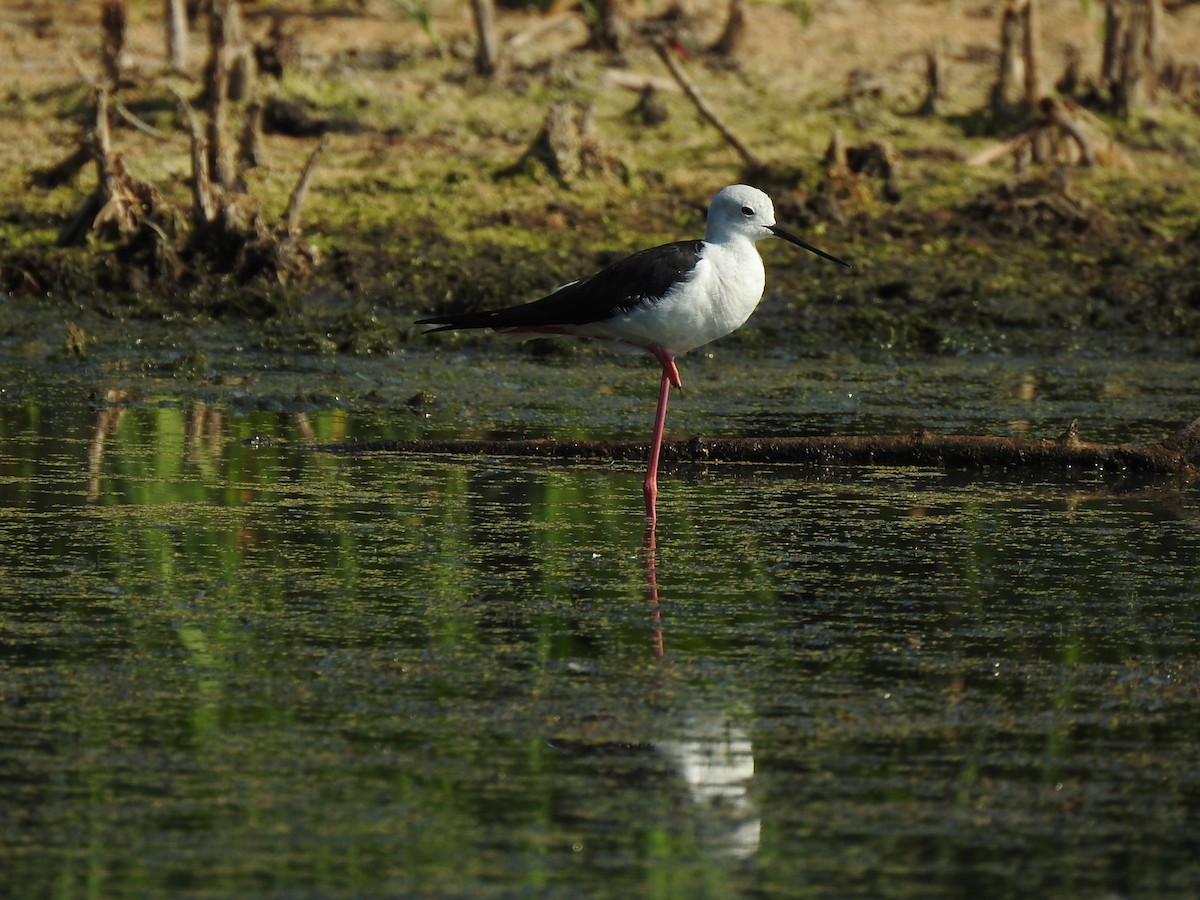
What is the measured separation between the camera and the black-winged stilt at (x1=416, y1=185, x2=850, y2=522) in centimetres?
796

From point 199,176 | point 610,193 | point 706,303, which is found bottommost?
point 706,303

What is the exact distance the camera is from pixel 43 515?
280 inches

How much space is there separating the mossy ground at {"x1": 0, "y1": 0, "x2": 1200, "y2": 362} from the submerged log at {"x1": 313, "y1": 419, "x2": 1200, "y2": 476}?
2996mm

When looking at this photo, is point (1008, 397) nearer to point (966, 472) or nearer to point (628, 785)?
point (966, 472)

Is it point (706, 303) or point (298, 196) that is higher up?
point (298, 196)

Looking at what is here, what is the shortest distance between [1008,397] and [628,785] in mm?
6256

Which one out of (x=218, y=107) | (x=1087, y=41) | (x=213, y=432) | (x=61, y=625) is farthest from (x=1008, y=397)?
(x=1087, y=41)

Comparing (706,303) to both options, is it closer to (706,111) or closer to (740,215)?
(740,215)

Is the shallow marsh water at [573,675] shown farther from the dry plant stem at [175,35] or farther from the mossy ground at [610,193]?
the dry plant stem at [175,35]

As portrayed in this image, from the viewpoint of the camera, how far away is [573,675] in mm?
5293

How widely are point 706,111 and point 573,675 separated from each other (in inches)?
353

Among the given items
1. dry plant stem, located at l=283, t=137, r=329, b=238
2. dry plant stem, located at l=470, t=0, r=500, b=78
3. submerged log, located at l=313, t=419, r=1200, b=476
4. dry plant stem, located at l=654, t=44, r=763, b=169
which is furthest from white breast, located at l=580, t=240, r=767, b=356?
dry plant stem, located at l=470, t=0, r=500, b=78

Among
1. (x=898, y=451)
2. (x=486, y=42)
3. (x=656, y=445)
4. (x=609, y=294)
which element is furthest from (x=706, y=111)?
(x=656, y=445)

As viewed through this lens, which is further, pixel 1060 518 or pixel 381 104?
pixel 381 104
